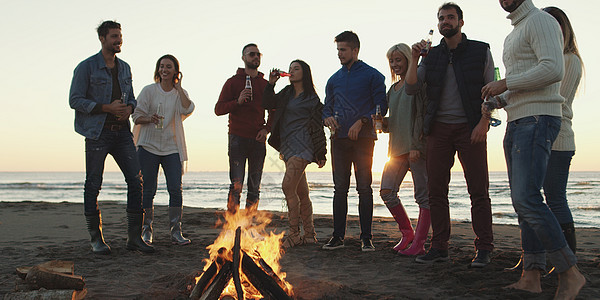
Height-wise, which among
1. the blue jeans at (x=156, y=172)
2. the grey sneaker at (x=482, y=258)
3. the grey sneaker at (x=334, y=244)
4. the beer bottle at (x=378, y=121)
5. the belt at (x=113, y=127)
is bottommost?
the grey sneaker at (x=334, y=244)

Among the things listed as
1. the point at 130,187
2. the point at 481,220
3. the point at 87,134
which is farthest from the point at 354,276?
the point at 87,134

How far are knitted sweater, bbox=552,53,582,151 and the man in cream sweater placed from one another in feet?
1.61

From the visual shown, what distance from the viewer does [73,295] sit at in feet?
9.19

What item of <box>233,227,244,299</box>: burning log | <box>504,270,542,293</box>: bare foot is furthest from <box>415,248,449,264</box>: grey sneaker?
<box>233,227,244,299</box>: burning log

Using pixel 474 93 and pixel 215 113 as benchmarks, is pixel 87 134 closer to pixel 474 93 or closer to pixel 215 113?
pixel 215 113

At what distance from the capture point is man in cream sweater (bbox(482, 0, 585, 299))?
281cm

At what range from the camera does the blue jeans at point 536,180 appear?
2.80 meters

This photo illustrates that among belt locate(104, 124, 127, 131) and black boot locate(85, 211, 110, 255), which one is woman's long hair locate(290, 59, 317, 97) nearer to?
belt locate(104, 124, 127, 131)

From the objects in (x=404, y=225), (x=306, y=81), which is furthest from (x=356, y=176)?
(x=306, y=81)

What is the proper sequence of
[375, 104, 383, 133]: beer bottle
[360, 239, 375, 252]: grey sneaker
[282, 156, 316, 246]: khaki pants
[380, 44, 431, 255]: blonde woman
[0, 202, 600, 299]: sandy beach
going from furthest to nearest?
1. [282, 156, 316, 246]: khaki pants
2. [360, 239, 375, 252]: grey sneaker
3. [375, 104, 383, 133]: beer bottle
4. [380, 44, 431, 255]: blonde woman
5. [0, 202, 600, 299]: sandy beach

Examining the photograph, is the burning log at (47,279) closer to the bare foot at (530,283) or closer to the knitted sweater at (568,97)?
the bare foot at (530,283)

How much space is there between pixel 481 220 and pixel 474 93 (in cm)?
120

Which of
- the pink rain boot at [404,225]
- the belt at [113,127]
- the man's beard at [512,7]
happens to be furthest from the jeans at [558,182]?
the belt at [113,127]

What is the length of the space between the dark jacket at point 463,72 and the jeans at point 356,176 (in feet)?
3.37
